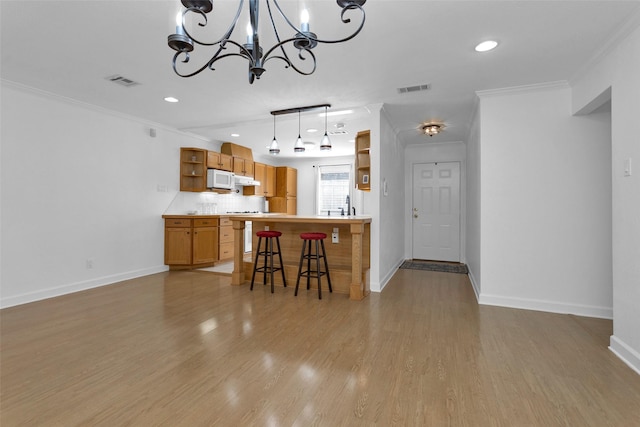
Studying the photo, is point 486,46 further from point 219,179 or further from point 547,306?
point 219,179

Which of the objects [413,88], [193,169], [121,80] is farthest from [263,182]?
[413,88]

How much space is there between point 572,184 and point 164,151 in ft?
Result: 18.9

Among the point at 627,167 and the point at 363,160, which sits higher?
the point at 363,160

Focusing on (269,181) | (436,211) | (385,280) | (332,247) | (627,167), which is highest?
(269,181)

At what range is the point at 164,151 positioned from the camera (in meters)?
5.31

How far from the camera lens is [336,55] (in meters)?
2.76

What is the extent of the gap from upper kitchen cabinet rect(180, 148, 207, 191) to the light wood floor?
2700mm

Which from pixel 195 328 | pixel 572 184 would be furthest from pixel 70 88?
pixel 572 184

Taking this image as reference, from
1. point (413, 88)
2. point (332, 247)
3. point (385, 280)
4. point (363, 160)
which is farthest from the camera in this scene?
point (363, 160)

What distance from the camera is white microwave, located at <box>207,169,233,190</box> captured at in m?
5.83

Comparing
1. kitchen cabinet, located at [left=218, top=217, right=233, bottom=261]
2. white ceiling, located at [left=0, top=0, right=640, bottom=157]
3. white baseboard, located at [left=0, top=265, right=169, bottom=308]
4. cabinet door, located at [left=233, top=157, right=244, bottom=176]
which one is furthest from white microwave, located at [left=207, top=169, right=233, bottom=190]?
white baseboard, located at [left=0, top=265, right=169, bottom=308]

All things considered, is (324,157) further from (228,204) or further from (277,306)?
(277,306)

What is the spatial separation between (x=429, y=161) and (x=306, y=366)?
17.1 feet

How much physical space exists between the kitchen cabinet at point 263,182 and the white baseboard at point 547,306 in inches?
215
